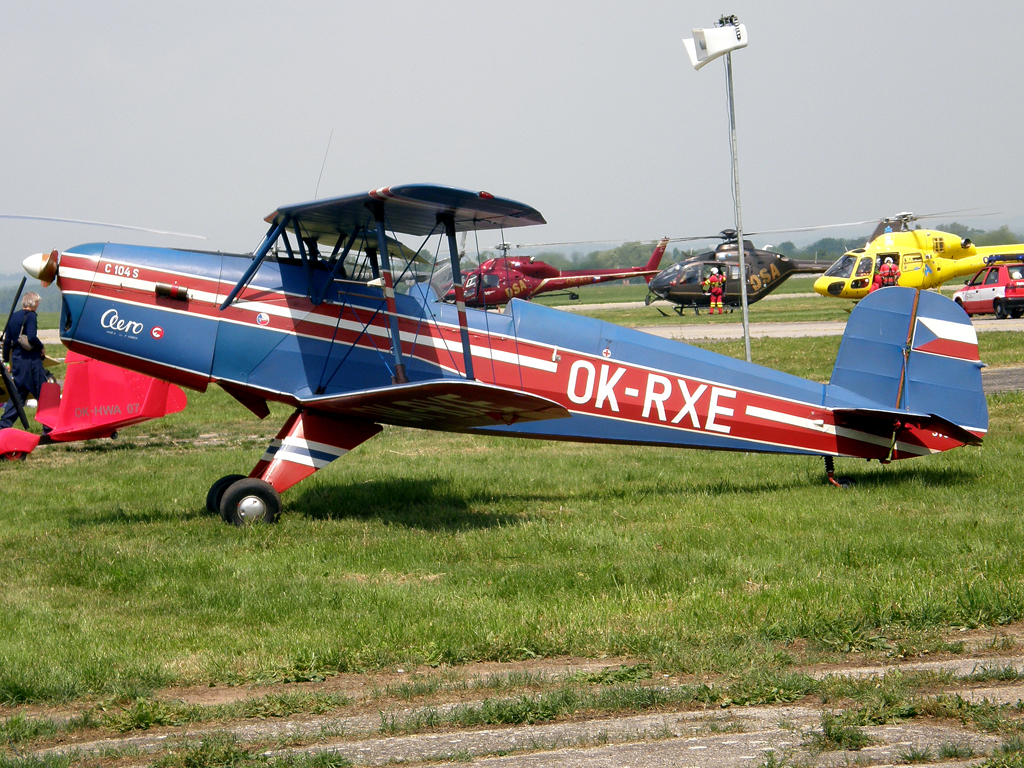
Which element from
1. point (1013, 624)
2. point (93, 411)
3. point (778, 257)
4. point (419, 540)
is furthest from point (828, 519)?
point (778, 257)

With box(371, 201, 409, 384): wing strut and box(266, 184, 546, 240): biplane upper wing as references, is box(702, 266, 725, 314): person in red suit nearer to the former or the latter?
box(266, 184, 546, 240): biplane upper wing

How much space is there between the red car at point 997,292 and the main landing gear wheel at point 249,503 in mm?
25501

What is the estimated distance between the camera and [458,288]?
27.7ft

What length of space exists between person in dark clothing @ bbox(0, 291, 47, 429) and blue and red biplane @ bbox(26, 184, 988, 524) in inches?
197

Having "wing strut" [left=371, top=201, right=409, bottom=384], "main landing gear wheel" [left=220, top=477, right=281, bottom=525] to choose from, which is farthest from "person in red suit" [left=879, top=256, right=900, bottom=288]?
"main landing gear wheel" [left=220, top=477, right=281, bottom=525]

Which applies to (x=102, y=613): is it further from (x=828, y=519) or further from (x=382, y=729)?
(x=828, y=519)

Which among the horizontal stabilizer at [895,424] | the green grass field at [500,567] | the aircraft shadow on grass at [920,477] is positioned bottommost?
the aircraft shadow on grass at [920,477]

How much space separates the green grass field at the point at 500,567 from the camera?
17.2ft

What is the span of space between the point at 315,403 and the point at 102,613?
2809 mm

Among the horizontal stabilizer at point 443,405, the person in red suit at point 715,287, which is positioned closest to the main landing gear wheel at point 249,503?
the horizontal stabilizer at point 443,405

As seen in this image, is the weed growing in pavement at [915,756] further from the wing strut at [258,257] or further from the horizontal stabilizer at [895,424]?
the wing strut at [258,257]

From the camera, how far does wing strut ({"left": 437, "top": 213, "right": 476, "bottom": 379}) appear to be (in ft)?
27.7

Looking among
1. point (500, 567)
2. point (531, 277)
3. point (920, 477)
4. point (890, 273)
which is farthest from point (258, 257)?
point (531, 277)

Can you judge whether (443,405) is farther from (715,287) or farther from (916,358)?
(715,287)
